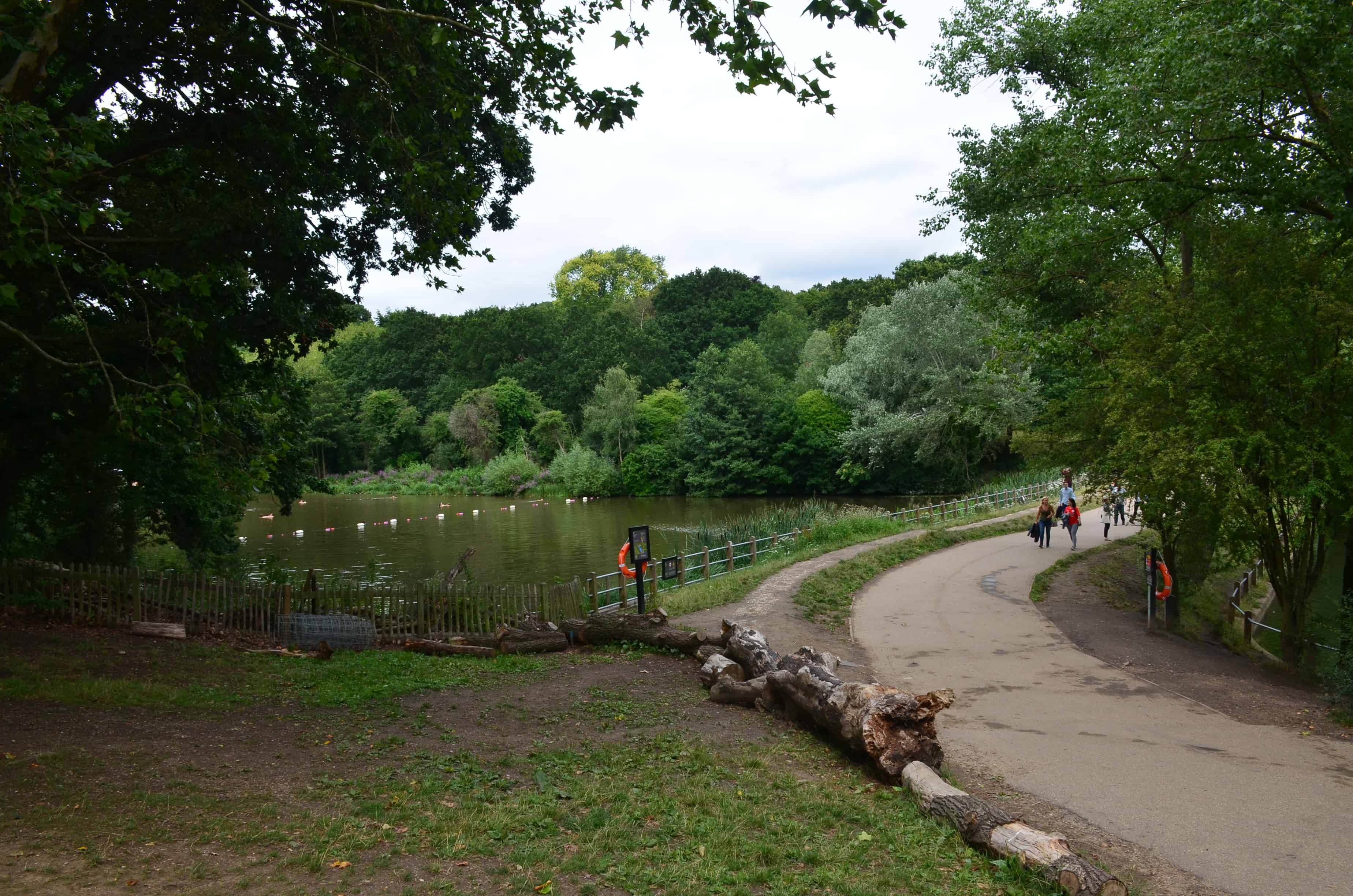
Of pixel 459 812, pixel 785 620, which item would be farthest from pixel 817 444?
pixel 459 812

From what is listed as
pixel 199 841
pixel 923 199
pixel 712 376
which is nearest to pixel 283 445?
pixel 199 841

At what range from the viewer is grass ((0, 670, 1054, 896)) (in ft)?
16.8

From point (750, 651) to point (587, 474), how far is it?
50963 millimetres

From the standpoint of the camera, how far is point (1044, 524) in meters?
25.6

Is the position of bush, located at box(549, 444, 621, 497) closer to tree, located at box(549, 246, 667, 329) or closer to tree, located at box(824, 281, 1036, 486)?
tree, located at box(824, 281, 1036, 486)

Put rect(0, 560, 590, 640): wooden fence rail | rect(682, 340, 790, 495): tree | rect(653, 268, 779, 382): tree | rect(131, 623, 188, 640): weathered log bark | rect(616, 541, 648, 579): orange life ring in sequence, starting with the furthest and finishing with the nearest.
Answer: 1. rect(653, 268, 779, 382): tree
2. rect(682, 340, 790, 495): tree
3. rect(616, 541, 648, 579): orange life ring
4. rect(0, 560, 590, 640): wooden fence rail
5. rect(131, 623, 188, 640): weathered log bark

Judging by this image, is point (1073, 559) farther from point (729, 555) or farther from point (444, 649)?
point (444, 649)

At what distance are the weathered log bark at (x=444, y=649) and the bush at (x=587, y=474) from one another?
47.0 metres

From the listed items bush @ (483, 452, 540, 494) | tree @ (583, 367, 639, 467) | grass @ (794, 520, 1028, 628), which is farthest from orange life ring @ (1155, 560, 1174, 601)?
bush @ (483, 452, 540, 494)

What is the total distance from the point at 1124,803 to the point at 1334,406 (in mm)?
8191

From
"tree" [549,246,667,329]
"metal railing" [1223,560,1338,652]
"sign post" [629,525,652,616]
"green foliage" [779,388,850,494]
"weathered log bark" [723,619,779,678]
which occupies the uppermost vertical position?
"tree" [549,246,667,329]

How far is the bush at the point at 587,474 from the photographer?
199 feet

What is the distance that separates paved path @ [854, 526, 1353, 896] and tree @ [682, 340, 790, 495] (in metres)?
39.2

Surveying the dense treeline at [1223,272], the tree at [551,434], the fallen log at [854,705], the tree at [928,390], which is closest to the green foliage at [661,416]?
the tree at [551,434]
